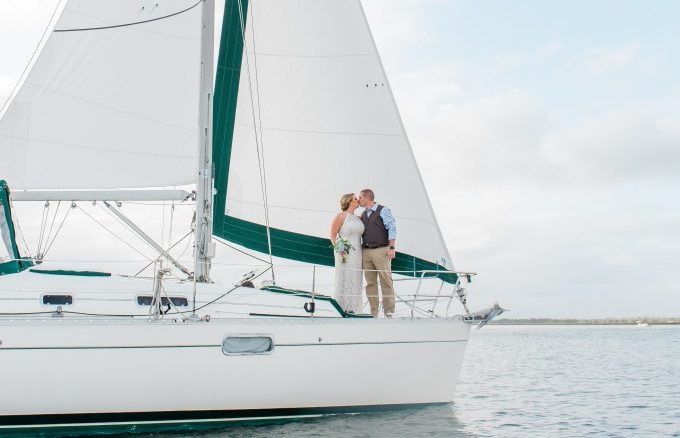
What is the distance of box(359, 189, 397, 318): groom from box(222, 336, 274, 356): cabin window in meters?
1.88

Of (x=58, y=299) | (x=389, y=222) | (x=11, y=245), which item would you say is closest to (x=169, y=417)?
(x=58, y=299)

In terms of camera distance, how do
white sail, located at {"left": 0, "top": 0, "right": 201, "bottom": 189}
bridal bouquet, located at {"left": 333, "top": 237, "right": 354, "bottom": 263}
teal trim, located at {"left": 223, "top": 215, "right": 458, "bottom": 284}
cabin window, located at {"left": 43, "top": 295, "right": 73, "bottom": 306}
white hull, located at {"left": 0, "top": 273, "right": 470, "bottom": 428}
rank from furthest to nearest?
1. teal trim, located at {"left": 223, "top": 215, "right": 458, "bottom": 284}
2. bridal bouquet, located at {"left": 333, "top": 237, "right": 354, "bottom": 263}
3. white sail, located at {"left": 0, "top": 0, "right": 201, "bottom": 189}
4. cabin window, located at {"left": 43, "top": 295, "right": 73, "bottom": 306}
5. white hull, located at {"left": 0, "top": 273, "right": 470, "bottom": 428}

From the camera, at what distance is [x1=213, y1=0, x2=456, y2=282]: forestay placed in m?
10.2

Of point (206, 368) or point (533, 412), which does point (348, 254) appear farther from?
point (533, 412)

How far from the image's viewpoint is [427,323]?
9500 millimetres

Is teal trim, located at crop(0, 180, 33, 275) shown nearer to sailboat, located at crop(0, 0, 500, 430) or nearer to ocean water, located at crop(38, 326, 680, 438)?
sailboat, located at crop(0, 0, 500, 430)

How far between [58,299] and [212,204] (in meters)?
2.50

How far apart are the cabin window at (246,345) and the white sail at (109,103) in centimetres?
262

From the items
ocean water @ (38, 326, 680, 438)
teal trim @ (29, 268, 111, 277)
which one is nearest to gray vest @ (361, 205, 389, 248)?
ocean water @ (38, 326, 680, 438)

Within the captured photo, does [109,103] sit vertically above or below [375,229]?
above

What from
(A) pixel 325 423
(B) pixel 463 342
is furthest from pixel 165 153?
(B) pixel 463 342

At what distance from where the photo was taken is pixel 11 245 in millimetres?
8938

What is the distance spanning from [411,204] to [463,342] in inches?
83.1

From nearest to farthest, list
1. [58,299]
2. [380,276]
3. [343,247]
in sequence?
1. [58,299]
2. [343,247]
3. [380,276]
